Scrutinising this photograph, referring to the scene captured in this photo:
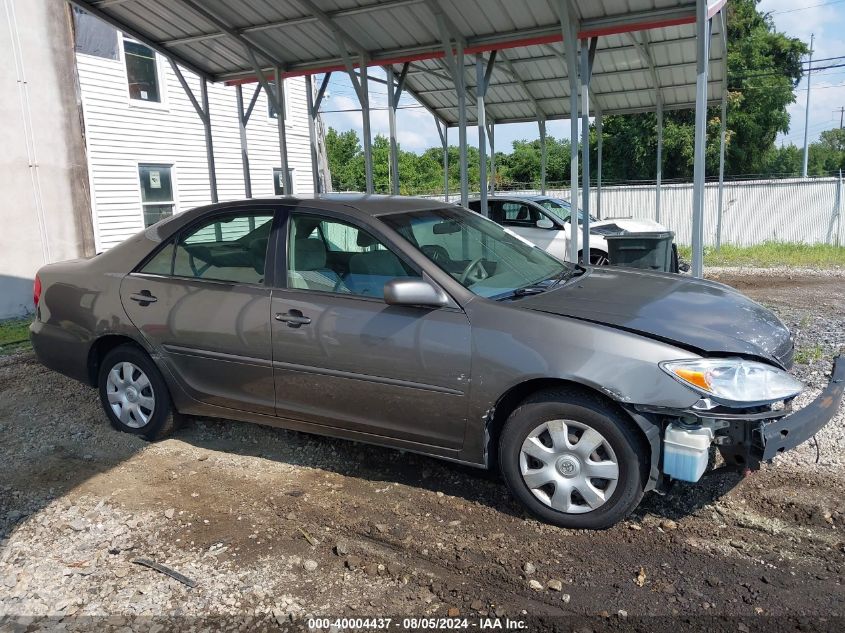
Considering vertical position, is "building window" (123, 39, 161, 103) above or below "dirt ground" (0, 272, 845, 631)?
above

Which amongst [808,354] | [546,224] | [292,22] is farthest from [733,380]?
[546,224]

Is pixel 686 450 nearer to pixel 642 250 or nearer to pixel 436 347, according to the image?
pixel 436 347

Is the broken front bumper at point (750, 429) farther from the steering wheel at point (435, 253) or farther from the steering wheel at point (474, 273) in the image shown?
the steering wheel at point (435, 253)

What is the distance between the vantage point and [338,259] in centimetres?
429

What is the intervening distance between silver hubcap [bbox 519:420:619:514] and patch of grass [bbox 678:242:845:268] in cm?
1276

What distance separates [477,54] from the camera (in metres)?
9.92

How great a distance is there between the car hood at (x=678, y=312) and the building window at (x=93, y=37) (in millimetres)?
12491

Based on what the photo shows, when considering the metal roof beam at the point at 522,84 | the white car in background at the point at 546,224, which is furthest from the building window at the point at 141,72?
the white car in background at the point at 546,224

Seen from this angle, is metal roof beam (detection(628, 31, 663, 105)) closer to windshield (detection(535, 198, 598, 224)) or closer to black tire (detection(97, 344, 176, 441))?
windshield (detection(535, 198, 598, 224))

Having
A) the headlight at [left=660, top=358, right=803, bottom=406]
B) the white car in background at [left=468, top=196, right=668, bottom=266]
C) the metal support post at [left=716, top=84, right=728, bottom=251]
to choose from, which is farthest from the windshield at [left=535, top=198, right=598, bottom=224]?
the headlight at [left=660, top=358, right=803, bottom=406]

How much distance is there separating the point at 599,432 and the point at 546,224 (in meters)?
9.32

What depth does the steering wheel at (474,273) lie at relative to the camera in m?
3.94

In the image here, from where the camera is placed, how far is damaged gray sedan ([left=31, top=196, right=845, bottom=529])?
10.9 feet

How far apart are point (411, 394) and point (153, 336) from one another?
2000mm
